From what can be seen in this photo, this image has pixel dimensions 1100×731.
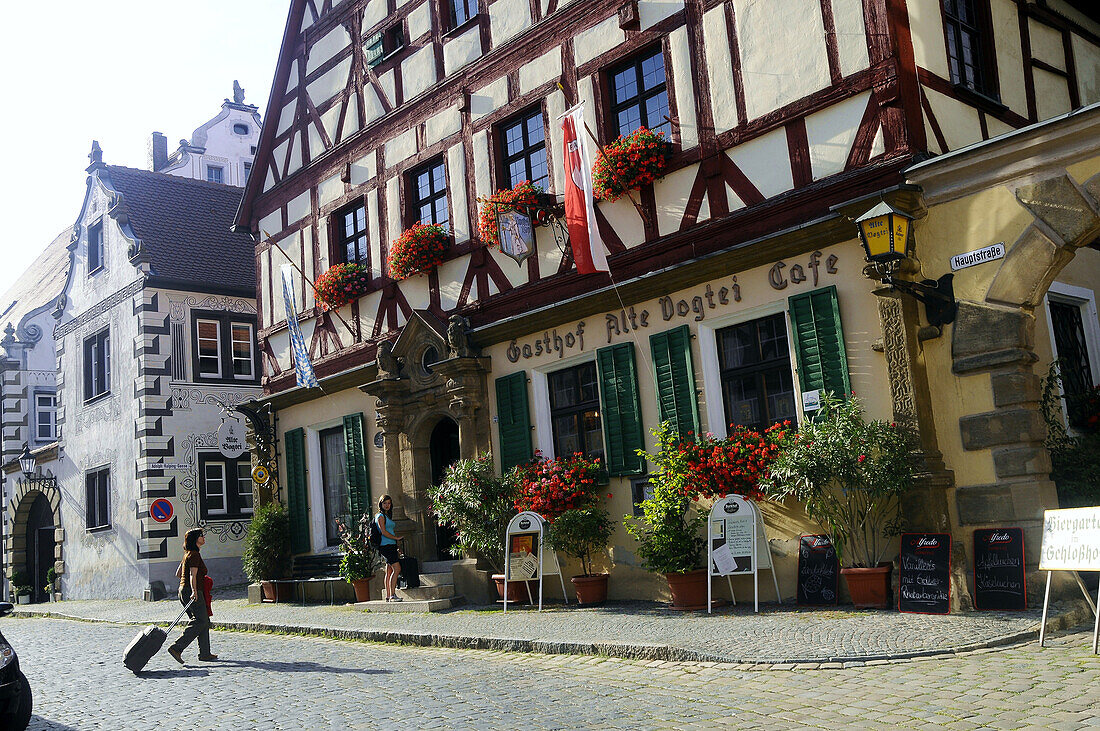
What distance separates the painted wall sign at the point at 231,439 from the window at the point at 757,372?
53.2 ft

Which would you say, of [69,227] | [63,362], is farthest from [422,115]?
[69,227]

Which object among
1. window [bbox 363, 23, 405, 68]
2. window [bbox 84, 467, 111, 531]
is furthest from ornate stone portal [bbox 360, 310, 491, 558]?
window [bbox 84, 467, 111, 531]

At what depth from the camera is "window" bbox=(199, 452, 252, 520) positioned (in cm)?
2425

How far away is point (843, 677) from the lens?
7156 mm

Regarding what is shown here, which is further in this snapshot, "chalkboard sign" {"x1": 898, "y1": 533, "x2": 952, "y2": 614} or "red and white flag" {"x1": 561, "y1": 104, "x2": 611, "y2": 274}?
"red and white flag" {"x1": 561, "y1": 104, "x2": 611, "y2": 274}

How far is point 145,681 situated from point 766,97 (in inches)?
359

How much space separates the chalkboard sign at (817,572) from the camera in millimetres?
10594

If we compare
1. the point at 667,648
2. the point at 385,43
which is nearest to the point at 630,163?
the point at 667,648

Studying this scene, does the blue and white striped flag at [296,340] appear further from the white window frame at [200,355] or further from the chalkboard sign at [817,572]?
the chalkboard sign at [817,572]

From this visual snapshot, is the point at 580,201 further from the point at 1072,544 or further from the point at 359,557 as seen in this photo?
the point at 1072,544

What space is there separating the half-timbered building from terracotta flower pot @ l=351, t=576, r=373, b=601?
36.6 inches

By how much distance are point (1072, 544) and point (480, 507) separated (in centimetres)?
802

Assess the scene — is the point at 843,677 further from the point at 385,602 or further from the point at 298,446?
the point at 298,446

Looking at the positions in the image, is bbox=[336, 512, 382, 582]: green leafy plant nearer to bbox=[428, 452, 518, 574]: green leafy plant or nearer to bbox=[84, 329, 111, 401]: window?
bbox=[428, 452, 518, 574]: green leafy plant
